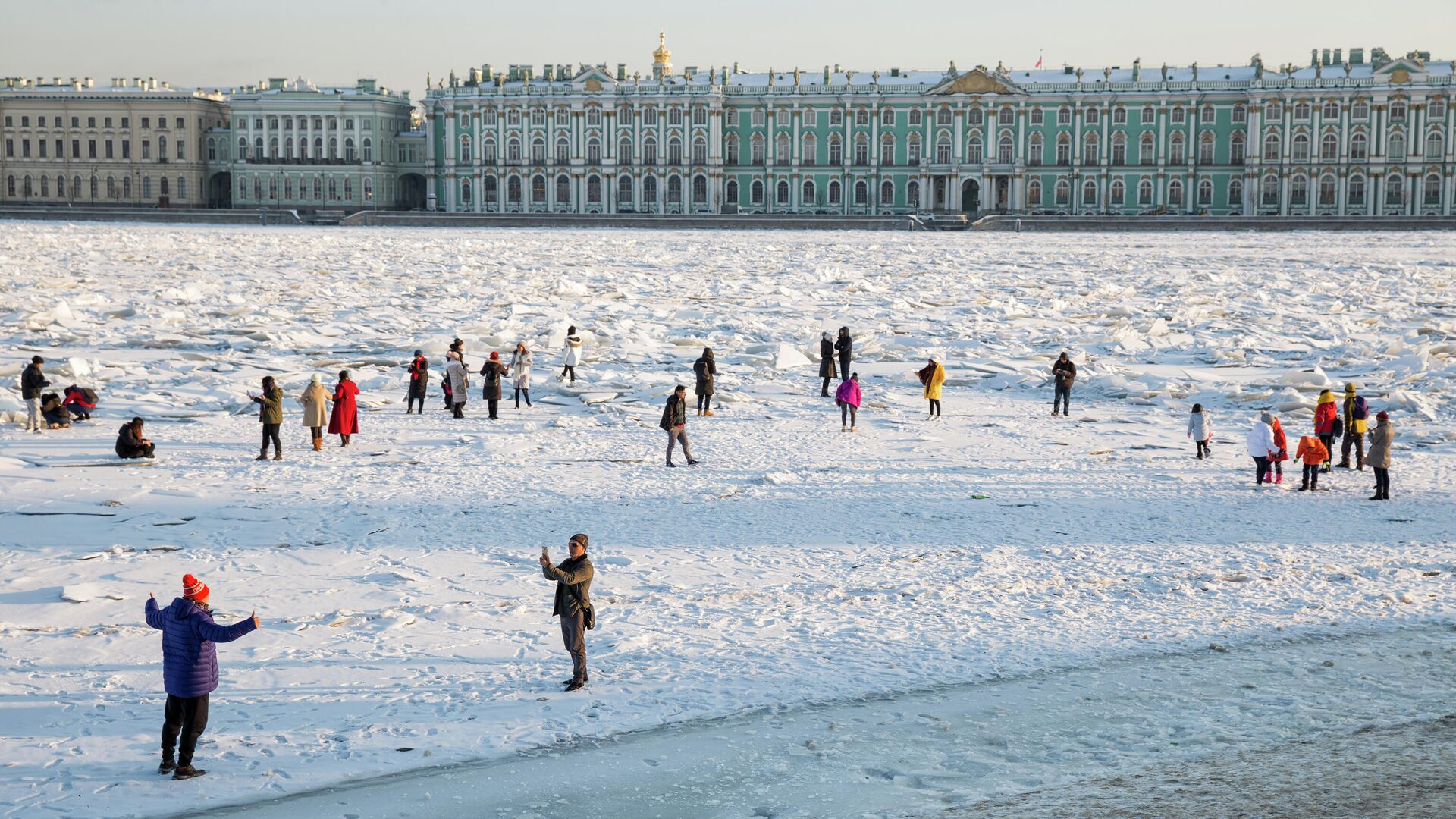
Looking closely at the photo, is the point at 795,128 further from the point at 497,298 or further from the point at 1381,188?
the point at 497,298

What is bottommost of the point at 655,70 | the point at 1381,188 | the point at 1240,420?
the point at 1240,420

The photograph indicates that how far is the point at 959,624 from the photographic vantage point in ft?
33.3

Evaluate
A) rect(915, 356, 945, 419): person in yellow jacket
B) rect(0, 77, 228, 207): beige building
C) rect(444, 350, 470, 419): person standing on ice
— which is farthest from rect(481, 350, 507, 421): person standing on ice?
rect(0, 77, 228, 207): beige building

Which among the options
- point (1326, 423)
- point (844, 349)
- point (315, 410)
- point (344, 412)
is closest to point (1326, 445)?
point (1326, 423)

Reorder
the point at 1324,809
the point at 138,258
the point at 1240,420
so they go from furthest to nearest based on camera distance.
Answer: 1. the point at 138,258
2. the point at 1240,420
3. the point at 1324,809

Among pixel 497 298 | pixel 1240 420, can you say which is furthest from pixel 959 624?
pixel 497 298

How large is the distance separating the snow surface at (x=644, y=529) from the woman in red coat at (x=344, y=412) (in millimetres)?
240

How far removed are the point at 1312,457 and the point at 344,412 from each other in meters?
10.1

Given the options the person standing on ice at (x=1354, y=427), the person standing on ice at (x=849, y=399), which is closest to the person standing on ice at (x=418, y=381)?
the person standing on ice at (x=849, y=399)

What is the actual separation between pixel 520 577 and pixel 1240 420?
11166 mm

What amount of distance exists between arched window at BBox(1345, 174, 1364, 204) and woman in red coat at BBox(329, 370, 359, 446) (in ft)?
250

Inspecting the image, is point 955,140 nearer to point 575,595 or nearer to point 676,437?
point 676,437

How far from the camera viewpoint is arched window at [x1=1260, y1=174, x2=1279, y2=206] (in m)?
81.9

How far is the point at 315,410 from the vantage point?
1602cm
